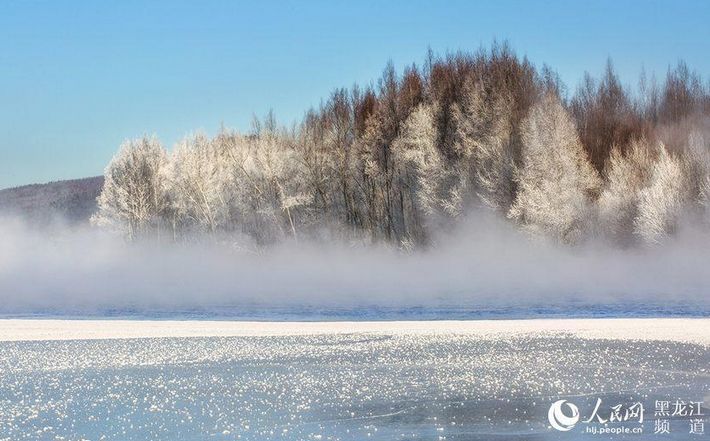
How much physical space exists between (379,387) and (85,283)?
144 ft

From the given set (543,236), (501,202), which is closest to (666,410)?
(543,236)

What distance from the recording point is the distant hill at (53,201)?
13450cm

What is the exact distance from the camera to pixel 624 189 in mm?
48719

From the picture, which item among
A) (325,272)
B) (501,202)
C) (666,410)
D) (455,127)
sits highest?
(455,127)

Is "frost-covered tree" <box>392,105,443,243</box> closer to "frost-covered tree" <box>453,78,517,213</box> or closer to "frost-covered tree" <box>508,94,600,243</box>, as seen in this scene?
"frost-covered tree" <box>453,78,517,213</box>

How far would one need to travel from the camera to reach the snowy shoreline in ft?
81.1

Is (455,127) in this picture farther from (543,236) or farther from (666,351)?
(666,351)

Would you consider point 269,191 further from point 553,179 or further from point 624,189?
point 624,189

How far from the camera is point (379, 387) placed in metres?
16.3

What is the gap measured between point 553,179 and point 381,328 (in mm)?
22105

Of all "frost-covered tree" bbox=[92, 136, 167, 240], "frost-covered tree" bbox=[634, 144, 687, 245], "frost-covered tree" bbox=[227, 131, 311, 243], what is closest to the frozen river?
"frost-covered tree" bbox=[634, 144, 687, 245]

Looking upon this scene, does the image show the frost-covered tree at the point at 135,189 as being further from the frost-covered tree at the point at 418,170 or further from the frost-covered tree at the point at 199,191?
the frost-covered tree at the point at 418,170

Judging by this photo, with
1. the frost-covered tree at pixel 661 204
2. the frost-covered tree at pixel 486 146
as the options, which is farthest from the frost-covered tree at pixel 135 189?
the frost-covered tree at pixel 661 204

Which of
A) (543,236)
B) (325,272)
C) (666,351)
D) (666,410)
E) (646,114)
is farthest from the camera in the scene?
(646,114)
